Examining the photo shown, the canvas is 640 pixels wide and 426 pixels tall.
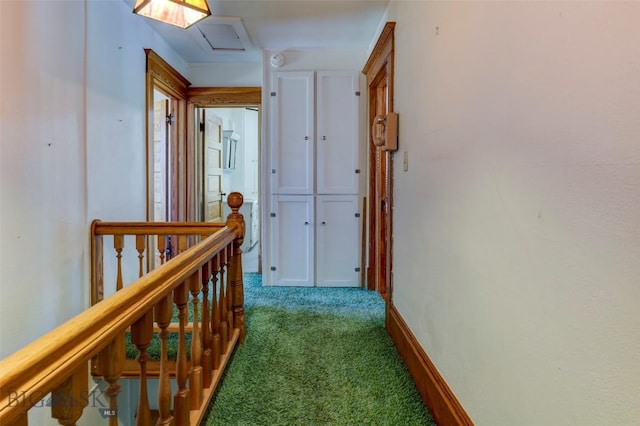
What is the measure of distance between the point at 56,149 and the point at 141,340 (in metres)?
1.52

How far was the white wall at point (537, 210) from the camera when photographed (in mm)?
670

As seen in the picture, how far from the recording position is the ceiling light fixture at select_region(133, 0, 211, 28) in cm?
178

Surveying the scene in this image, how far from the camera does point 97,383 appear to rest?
6.95 ft

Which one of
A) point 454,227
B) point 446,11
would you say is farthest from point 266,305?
point 446,11

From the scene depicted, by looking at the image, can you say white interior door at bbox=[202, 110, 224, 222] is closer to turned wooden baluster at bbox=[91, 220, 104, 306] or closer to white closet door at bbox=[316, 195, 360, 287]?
white closet door at bbox=[316, 195, 360, 287]

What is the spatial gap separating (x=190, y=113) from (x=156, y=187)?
0.87 m

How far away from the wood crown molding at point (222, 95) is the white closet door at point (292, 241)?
1213 mm

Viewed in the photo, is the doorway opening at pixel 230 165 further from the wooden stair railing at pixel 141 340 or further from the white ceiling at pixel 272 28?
the wooden stair railing at pixel 141 340

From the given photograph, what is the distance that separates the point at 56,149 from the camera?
1.99 metres

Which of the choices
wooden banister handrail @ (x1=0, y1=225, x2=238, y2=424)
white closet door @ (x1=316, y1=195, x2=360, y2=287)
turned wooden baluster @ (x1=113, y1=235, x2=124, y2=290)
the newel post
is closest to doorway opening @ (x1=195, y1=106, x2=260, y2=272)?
white closet door @ (x1=316, y1=195, x2=360, y2=287)

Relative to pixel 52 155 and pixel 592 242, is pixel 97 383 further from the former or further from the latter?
pixel 592 242

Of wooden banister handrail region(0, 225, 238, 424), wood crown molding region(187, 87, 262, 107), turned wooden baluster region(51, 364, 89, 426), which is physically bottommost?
turned wooden baluster region(51, 364, 89, 426)

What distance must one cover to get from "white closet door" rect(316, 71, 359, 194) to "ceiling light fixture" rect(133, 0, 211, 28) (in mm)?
1740

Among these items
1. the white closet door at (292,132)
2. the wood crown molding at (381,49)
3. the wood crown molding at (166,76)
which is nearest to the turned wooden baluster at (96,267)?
the wood crown molding at (166,76)
